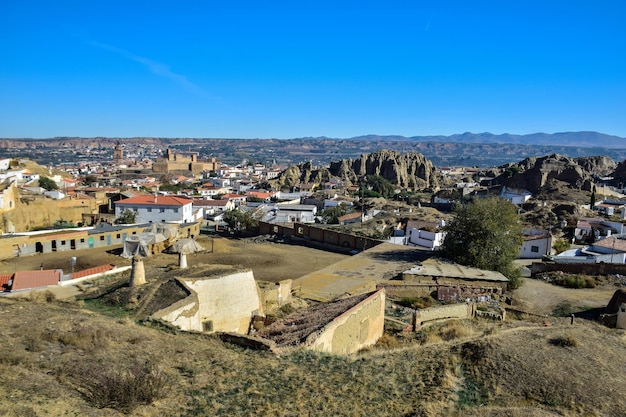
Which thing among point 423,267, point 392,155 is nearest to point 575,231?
point 423,267

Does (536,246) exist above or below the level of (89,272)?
above

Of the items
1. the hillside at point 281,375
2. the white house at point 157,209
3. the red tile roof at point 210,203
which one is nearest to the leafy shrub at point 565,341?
the hillside at point 281,375

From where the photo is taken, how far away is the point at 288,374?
9.41 meters

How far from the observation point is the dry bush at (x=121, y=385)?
7.38m

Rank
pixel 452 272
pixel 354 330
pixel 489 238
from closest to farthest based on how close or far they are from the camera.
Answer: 1. pixel 354 330
2. pixel 452 272
3. pixel 489 238

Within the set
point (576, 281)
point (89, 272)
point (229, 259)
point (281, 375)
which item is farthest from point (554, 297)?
point (89, 272)

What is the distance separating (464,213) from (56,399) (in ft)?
70.4

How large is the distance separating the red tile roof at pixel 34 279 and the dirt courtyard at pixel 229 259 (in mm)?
5901

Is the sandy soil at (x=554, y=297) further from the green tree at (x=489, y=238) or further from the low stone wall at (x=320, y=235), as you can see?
the low stone wall at (x=320, y=235)

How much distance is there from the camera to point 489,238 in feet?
79.7

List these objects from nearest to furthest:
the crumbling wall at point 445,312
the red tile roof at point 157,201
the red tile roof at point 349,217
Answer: the crumbling wall at point 445,312, the red tile roof at point 157,201, the red tile roof at point 349,217

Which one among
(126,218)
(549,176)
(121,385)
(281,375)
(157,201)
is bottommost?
(126,218)

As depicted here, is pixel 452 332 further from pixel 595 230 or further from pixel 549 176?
pixel 549 176

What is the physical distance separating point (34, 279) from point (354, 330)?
1390cm
